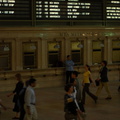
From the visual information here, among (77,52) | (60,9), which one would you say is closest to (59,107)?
(77,52)

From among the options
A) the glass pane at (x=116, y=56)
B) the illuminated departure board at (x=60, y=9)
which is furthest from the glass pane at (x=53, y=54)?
the glass pane at (x=116, y=56)

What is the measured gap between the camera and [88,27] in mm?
22109

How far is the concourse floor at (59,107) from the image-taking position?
13383mm

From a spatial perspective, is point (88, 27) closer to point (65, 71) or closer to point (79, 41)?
point (79, 41)

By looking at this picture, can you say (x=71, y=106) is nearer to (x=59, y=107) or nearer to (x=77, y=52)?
(x=59, y=107)

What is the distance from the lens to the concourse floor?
527 inches

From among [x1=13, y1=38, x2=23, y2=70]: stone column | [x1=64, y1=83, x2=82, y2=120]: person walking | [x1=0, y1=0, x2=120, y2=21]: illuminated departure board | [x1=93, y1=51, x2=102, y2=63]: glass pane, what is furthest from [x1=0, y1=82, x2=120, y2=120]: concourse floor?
[x1=0, y1=0, x2=120, y2=21]: illuminated departure board

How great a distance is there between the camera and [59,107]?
15062mm

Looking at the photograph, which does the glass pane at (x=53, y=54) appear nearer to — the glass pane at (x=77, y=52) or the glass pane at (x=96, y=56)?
the glass pane at (x=77, y=52)

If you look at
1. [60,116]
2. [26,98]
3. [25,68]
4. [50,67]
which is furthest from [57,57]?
[26,98]

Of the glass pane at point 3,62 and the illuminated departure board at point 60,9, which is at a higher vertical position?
the illuminated departure board at point 60,9

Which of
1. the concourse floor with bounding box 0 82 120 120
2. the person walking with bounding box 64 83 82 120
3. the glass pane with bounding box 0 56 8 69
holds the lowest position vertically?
the concourse floor with bounding box 0 82 120 120

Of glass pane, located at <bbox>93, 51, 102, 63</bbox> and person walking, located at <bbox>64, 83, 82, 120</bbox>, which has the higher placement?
glass pane, located at <bbox>93, 51, 102, 63</bbox>

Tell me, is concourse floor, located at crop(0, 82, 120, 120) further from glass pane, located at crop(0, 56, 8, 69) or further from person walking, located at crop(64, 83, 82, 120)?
person walking, located at crop(64, 83, 82, 120)
